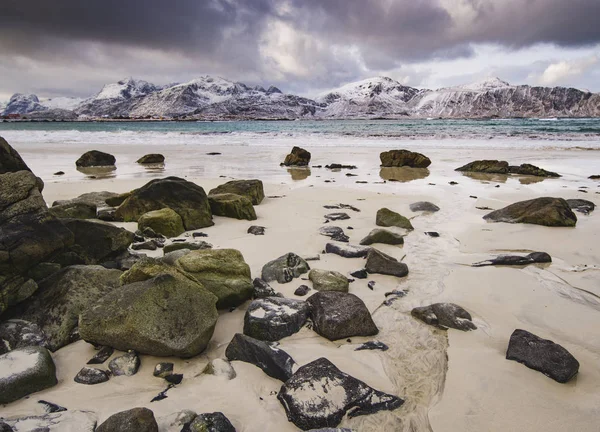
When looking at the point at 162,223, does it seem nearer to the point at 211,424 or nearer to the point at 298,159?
the point at 211,424

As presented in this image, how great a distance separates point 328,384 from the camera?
2375mm

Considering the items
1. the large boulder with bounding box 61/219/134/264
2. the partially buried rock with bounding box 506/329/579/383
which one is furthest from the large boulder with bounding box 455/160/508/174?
the large boulder with bounding box 61/219/134/264

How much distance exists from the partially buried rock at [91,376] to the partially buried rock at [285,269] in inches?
74.5

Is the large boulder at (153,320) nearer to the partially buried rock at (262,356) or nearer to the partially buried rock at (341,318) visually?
the partially buried rock at (262,356)

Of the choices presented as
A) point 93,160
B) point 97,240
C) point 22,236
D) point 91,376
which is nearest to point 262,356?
point 91,376

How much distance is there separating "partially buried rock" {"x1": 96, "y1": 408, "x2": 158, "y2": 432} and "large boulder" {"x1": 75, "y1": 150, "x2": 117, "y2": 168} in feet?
52.2

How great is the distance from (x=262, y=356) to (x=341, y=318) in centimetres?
80

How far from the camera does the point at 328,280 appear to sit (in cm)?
391

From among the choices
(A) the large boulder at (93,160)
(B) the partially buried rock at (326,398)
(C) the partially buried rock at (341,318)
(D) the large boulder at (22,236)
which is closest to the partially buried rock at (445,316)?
(C) the partially buried rock at (341,318)

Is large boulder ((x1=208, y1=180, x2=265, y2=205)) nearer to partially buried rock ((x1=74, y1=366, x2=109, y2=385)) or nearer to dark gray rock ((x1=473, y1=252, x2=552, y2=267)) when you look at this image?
dark gray rock ((x1=473, y1=252, x2=552, y2=267))

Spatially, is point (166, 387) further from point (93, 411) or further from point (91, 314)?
point (91, 314)

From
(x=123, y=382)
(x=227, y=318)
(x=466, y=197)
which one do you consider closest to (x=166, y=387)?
(x=123, y=382)

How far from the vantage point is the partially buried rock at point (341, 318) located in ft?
10.2

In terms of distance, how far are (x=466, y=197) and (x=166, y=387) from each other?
27.3ft
